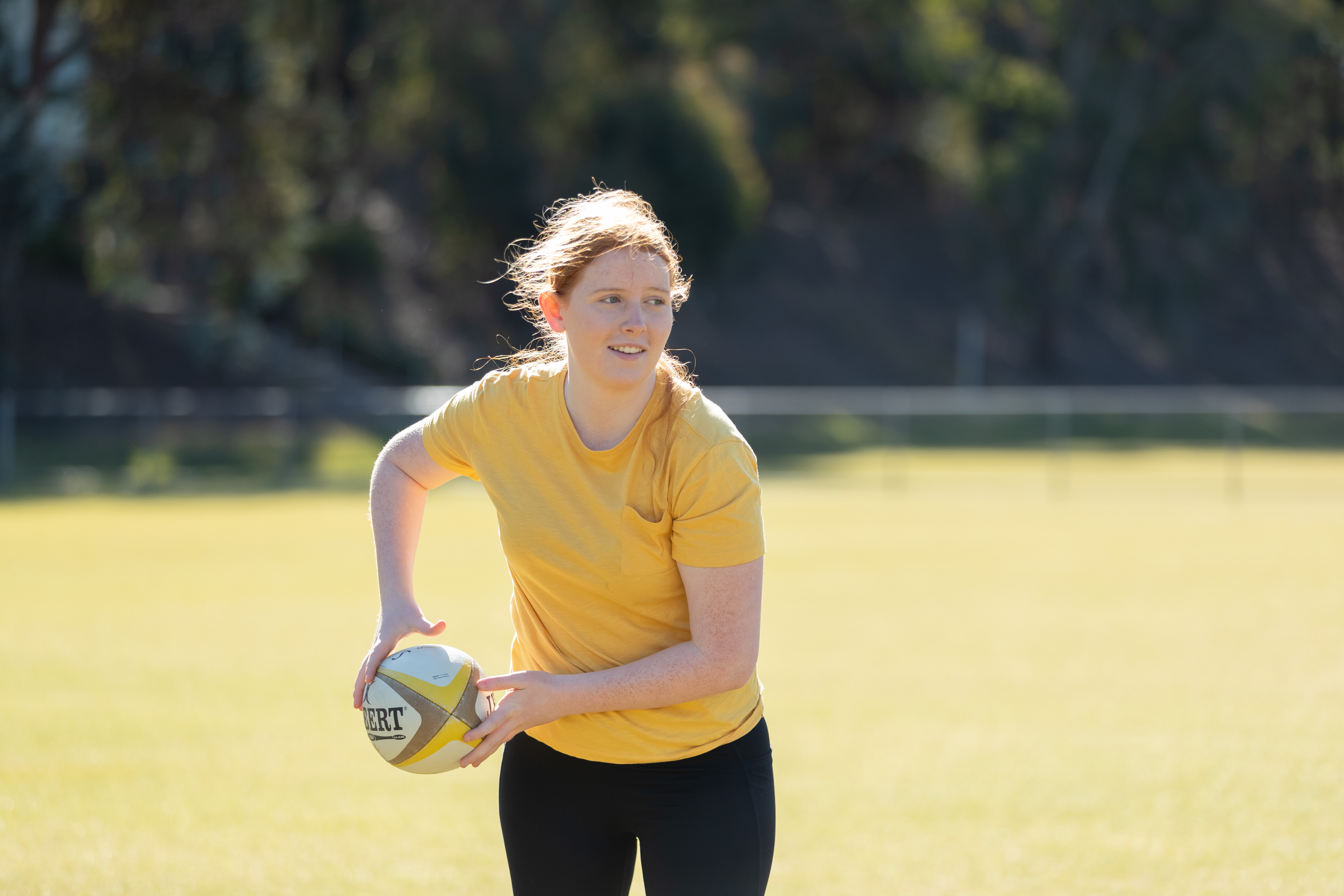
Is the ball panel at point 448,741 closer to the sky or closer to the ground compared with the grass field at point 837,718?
closer to the sky

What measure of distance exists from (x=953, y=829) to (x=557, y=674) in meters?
3.32

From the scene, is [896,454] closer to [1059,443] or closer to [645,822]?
[1059,443]

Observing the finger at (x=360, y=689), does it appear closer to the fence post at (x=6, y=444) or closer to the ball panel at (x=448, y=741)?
the ball panel at (x=448, y=741)

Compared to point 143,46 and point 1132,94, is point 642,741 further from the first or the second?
point 1132,94

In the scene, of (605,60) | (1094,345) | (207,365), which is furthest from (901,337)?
(207,365)

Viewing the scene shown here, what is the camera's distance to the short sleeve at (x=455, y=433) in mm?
3107

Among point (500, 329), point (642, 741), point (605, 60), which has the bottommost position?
point (642, 741)

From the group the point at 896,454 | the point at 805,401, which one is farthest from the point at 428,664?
the point at 805,401

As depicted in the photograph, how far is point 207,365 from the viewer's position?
111ft

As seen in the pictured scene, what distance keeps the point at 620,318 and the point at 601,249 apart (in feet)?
0.48

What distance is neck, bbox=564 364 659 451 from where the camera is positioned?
2.87 m

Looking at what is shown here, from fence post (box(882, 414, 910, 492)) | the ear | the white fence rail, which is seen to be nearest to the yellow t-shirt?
the ear

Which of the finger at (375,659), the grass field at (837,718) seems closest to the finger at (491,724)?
the finger at (375,659)

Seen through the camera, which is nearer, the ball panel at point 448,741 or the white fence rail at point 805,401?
the ball panel at point 448,741
